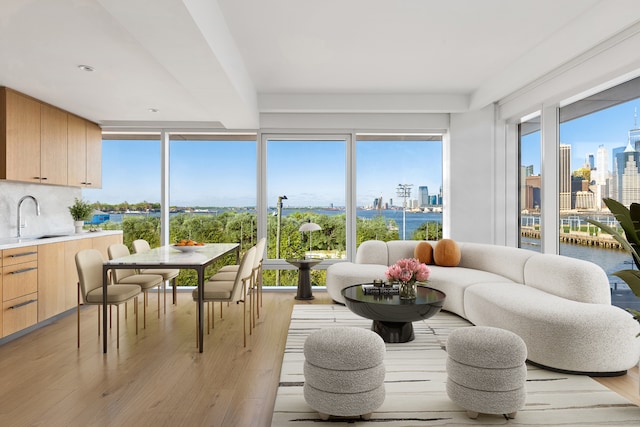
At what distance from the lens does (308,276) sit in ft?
19.0

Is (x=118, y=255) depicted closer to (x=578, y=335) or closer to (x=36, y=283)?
(x=36, y=283)

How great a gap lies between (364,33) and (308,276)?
10.8 ft

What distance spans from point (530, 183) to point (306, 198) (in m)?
3.07

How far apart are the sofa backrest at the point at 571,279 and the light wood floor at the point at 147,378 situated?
0.63 metres

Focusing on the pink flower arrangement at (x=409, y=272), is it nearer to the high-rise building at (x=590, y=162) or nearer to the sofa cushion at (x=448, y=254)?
the sofa cushion at (x=448, y=254)

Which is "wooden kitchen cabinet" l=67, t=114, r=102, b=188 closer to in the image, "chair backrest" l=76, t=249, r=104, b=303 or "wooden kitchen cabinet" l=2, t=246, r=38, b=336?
"wooden kitchen cabinet" l=2, t=246, r=38, b=336

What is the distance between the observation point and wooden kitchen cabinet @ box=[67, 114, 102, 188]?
543 cm

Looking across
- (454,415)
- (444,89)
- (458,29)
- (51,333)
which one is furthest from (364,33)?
(51,333)

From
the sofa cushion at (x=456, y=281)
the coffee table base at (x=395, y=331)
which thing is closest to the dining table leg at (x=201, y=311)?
the coffee table base at (x=395, y=331)

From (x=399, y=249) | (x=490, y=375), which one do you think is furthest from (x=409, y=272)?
(x=399, y=249)

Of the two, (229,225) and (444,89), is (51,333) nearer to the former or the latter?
(229,225)

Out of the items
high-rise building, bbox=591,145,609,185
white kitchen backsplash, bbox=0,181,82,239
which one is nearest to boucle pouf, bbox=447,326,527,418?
high-rise building, bbox=591,145,609,185

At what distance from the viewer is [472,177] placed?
19.5 ft

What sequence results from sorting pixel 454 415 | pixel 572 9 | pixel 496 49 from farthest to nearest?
pixel 496 49 → pixel 572 9 → pixel 454 415
